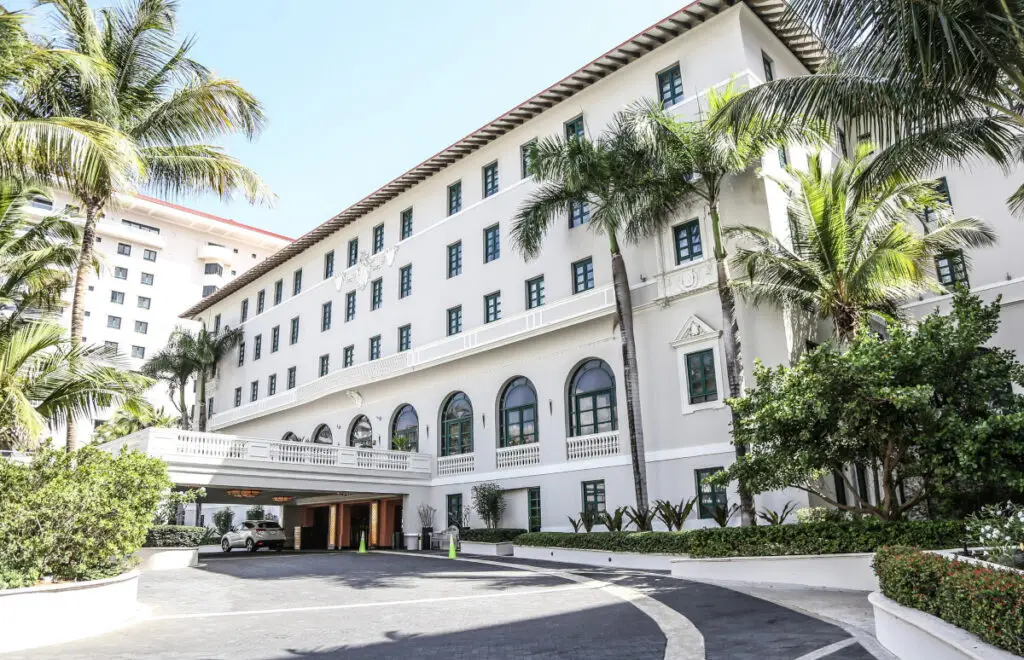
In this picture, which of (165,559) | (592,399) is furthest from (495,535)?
(165,559)

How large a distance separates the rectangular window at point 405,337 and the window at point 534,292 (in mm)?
7494

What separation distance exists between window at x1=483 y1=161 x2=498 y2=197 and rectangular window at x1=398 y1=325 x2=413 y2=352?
7.13 meters

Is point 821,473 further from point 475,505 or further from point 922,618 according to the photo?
point 475,505

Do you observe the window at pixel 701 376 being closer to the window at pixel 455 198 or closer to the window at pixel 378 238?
the window at pixel 455 198

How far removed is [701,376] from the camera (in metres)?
22.6

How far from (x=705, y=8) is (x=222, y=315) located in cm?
3898

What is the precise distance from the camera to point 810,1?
1071 cm

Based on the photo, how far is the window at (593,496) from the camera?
24297mm

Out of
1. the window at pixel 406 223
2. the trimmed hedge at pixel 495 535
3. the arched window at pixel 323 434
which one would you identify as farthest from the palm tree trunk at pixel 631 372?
the arched window at pixel 323 434

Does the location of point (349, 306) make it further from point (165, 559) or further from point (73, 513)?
point (73, 513)

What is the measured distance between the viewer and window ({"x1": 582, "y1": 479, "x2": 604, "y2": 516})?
79.7ft

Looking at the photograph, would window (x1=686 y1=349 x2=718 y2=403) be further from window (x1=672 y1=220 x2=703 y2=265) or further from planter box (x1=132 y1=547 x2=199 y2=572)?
planter box (x1=132 y1=547 x2=199 y2=572)

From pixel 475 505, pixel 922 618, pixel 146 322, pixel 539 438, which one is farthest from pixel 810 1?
pixel 146 322

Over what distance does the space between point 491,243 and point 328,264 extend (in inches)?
547
